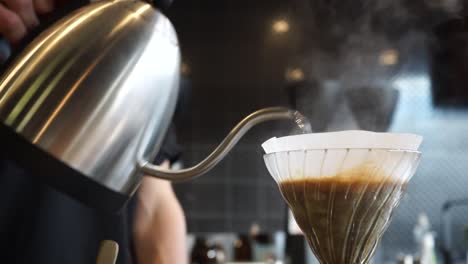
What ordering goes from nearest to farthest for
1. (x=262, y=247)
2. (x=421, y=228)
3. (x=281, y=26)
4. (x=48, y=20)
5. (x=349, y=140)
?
1. (x=349, y=140)
2. (x=48, y=20)
3. (x=262, y=247)
4. (x=281, y=26)
5. (x=421, y=228)

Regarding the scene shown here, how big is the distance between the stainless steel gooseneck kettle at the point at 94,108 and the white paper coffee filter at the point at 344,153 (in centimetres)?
3

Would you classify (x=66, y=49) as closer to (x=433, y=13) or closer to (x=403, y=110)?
(x=433, y=13)

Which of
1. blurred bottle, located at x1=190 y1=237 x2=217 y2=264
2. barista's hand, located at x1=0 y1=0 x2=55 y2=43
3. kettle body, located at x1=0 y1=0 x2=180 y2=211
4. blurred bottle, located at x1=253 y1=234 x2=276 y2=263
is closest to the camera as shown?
kettle body, located at x1=0 y1=0 x2=180 y2=211

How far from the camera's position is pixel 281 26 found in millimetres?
2725

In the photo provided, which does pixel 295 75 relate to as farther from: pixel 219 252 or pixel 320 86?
pixel 219 252

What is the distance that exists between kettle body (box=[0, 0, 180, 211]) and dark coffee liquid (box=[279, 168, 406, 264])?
6.2 inches

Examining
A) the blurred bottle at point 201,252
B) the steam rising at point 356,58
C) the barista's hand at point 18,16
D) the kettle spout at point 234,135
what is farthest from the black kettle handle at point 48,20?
the steam rising at point 356,58

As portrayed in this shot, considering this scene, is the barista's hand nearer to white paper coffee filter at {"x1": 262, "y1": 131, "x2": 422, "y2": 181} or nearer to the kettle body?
the kettle body

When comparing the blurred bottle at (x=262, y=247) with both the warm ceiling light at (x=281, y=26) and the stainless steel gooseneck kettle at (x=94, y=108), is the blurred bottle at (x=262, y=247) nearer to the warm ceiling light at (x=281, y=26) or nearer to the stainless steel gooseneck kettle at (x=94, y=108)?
the warm ceiling light at (x=281, y=26)

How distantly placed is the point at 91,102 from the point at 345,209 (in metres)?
0.25

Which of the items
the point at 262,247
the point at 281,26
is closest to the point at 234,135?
the point at 262,247

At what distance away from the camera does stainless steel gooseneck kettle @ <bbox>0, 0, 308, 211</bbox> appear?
56 cm

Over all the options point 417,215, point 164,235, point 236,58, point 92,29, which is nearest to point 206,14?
point 236,58

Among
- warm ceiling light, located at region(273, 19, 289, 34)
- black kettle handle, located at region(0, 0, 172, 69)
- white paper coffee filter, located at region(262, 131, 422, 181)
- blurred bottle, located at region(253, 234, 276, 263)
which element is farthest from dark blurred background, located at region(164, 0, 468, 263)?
white paper coffee filter, located at region(262, 131, 422, 181)
